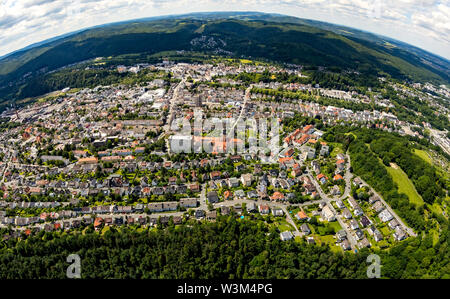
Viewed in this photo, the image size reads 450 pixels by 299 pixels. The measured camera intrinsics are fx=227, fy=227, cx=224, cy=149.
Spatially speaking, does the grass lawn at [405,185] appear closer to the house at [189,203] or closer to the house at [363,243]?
the house at [363,243]

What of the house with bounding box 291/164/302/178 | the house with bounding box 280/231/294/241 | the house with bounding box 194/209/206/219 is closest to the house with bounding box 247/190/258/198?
the house with bounding box 194/209/206/219

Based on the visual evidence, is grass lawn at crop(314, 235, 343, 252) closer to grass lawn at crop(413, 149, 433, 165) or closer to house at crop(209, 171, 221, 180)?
house at crop(209, 171, 221, 180)

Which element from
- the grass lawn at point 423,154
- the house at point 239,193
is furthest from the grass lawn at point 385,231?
the grass lawn at point 423,154

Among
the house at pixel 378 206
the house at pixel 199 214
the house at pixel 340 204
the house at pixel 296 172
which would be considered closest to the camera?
the house at pixel 199 214

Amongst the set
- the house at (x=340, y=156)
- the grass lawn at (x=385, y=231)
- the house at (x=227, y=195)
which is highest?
the house at (x=340, y=156)

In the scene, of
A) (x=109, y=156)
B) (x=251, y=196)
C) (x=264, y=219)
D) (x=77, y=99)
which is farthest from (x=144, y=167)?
(x=77, y=99)

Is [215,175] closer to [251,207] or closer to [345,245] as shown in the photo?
[251,207]
